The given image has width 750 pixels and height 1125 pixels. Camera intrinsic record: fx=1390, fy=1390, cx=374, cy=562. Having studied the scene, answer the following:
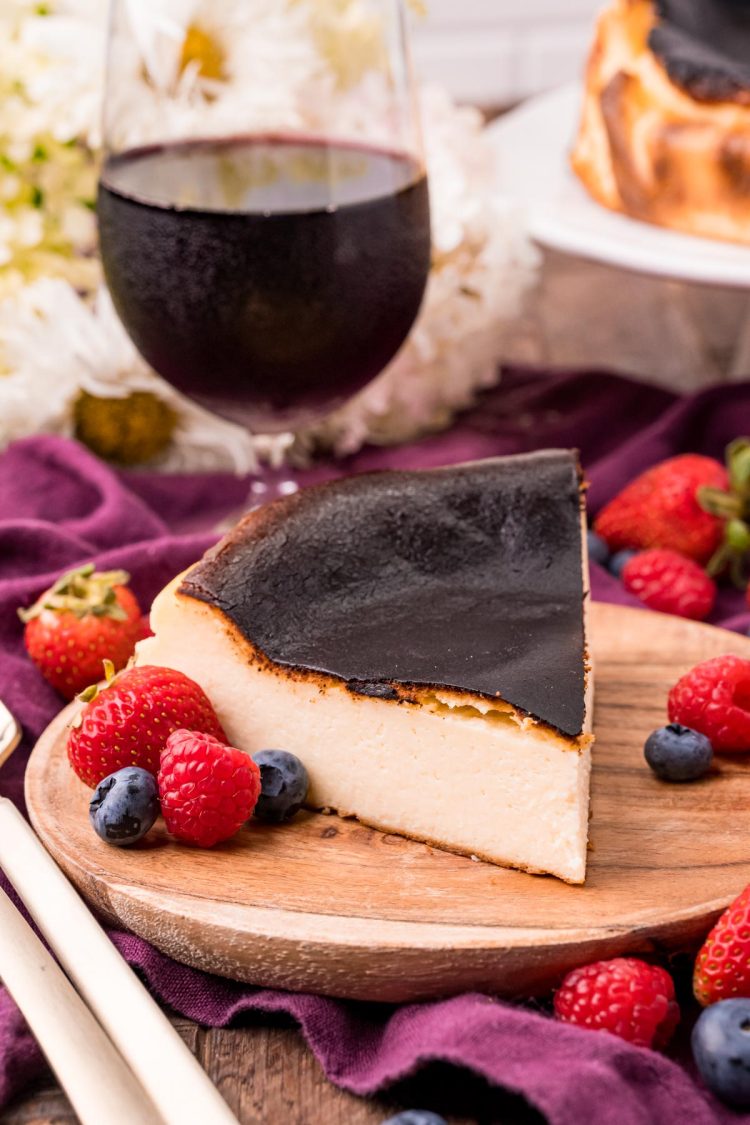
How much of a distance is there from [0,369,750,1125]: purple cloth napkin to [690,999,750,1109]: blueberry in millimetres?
17

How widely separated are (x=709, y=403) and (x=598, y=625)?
0.72 meters

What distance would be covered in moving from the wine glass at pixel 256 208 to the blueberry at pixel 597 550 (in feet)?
1.29

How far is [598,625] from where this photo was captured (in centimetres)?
173

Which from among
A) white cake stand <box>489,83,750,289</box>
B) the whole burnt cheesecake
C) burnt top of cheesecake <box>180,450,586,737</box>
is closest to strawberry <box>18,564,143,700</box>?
burnt top of cheesecake <box>180,450,586,737</box>

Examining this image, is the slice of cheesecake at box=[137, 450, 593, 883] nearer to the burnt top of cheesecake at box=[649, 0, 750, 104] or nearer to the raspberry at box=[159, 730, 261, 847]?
the raspberry at box=[159, 730, 261, 847]

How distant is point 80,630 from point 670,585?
2.55 ft

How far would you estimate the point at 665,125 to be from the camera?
2.20 meters

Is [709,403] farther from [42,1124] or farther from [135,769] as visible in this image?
[42,1124]

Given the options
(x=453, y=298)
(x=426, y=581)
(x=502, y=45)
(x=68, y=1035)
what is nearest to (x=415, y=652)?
(x=426, y=581)

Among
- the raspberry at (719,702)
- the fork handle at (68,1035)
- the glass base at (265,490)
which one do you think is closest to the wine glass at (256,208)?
the glass base at (265,490)

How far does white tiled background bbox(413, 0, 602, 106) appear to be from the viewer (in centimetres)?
440

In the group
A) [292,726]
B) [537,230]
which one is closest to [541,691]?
[292,726]

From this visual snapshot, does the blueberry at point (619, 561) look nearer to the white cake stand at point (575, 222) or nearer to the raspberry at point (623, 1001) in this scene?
the white cake stand at point (575, 222)

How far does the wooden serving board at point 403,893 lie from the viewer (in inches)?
46.3
